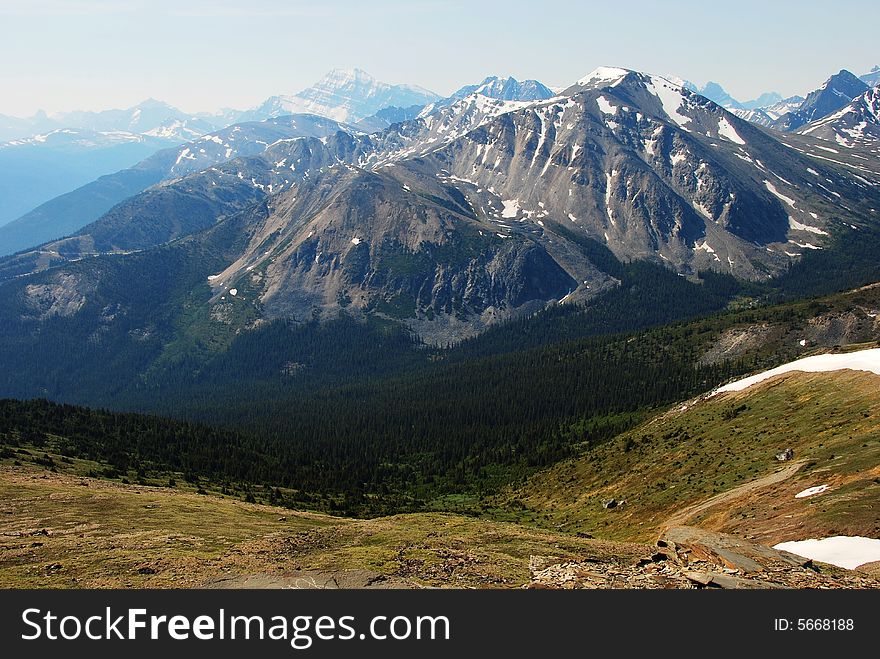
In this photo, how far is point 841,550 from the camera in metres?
53.4

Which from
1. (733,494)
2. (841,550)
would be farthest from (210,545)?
(733,494)

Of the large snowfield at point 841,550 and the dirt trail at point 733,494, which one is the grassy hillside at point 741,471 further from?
the large snowfield at point 841,550

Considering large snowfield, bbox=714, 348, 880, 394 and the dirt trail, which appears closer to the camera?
the dirt trail

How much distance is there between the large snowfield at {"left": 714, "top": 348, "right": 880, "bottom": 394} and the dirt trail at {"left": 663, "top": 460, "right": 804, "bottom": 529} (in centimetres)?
3385

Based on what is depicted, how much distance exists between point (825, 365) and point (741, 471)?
1550 inches

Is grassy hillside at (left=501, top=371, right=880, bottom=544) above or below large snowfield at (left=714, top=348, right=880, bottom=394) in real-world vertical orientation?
below

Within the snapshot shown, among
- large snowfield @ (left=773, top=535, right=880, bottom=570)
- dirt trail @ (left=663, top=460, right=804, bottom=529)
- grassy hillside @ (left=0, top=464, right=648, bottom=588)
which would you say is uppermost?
grassy hillside @ (left=0, top=464, right=648, bottom=588)

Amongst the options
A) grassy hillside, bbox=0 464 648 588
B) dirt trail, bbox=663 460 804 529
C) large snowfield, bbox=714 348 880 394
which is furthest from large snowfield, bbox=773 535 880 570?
large snowfield, bbox=714 348 880 394

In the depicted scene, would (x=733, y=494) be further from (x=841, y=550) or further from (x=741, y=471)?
(x=841, y=550)

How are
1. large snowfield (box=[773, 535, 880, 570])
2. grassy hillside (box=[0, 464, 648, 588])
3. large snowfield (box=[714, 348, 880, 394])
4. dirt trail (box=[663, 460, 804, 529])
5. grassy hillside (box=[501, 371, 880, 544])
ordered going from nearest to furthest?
grassy hillside (box=[0, 464, 648, 588]) < large snowfield (box=[773, 535, 880, 570]) < grassy hillside (box=[501, 371, 880, 544]) < dirt trail (box=[663, 460, 804, 529]) < large snowfield (box=[714, 348, 880, 394])

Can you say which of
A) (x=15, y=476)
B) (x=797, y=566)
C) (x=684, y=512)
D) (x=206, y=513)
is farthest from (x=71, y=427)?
(x=797, y=566)

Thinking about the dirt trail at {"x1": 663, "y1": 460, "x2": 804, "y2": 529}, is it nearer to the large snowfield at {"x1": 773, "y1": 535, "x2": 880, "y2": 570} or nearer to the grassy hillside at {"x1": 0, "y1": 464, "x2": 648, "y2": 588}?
the large snowfield at {"x1": 773, "y1": 535, "x2": 880, "y2": 570}

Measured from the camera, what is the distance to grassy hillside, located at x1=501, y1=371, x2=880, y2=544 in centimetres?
Answer: 6481

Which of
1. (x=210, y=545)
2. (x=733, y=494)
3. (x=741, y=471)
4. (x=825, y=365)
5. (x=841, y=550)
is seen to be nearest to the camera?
(x=841, y=550)
